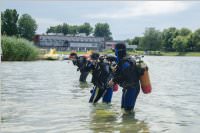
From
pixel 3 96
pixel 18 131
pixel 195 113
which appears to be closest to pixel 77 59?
pixel 3 96

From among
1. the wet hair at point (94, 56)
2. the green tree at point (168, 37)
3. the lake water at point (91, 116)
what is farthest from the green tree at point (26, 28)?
the wet hair at point (94, 56)

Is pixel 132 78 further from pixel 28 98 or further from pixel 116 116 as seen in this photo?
pixel 28 98

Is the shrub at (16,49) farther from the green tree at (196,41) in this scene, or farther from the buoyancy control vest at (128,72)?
the green tree at (196,41)

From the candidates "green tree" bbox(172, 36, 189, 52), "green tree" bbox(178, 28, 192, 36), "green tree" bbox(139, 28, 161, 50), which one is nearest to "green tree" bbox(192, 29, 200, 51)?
"green tree" bbox(172, 36, 189, 52)

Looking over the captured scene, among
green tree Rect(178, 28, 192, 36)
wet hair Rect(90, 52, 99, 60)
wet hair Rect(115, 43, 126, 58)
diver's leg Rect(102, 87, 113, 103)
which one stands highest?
green tree Rect(178, 28, 192, 36)

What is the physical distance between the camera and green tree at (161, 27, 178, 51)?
183 metres

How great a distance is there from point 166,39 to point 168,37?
6.78 ft

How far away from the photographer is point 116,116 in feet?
40.4

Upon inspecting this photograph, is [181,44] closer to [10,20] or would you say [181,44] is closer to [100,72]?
[10,20]

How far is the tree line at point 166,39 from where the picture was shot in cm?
16950

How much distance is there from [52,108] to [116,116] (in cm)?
264

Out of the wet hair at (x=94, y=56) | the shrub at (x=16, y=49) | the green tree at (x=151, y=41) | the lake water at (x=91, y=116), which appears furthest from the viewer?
the green tree at (x=151, y=41)

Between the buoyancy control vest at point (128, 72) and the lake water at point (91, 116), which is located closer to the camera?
the lake water at point (91, 116)

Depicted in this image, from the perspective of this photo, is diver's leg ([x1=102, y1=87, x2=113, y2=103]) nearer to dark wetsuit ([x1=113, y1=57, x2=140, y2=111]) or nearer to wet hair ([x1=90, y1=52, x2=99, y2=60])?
wet hair ([x1=90, y1=52, x2=99, y2=60])
